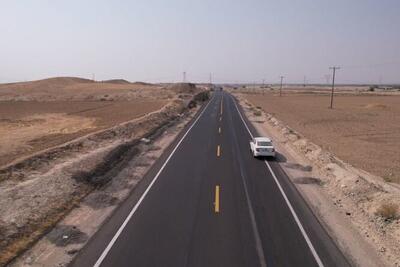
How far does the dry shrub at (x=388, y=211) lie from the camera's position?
14.2 m

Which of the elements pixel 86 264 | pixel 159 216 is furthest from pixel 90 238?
pixel 159 216

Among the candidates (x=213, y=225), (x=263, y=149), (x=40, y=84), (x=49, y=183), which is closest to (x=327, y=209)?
(x=213, y=225)

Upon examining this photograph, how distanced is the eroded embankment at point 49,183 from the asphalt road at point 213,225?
206cm

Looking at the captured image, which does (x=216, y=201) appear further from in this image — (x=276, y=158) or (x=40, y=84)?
(x=40, y=84)

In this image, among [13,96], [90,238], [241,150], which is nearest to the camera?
[90,238]

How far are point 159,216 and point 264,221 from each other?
3668 mm

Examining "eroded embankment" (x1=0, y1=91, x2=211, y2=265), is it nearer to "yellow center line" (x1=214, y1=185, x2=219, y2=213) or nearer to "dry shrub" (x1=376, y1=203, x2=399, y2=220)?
"yellow center line" (x1=214, y1=185, x2=219, y2=213)

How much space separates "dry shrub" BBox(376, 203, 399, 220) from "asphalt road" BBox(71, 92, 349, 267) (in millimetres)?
2521

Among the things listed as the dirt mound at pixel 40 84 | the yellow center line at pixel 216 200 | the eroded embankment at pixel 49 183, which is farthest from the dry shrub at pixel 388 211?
the dirt mound at pixel 40 84

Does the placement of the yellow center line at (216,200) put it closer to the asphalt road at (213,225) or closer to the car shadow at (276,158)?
the asphalt road at (213,225)

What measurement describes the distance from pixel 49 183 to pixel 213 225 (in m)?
8.03

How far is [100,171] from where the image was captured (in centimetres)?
2038

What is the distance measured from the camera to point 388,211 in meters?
14.4

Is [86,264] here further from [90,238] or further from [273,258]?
[273,258]
